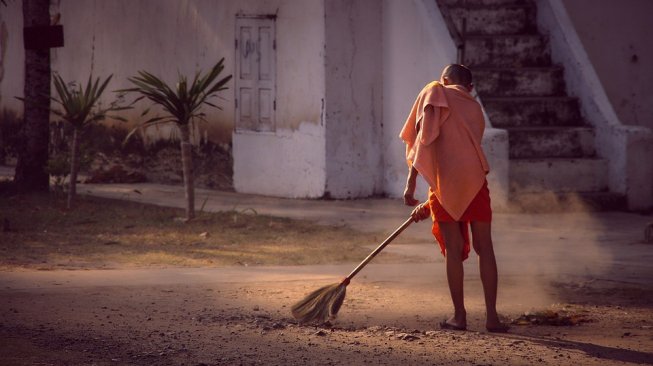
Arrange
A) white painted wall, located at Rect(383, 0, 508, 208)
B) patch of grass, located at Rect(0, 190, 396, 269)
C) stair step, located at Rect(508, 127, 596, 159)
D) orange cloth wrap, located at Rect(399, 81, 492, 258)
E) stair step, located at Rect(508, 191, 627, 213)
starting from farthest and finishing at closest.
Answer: white painted wall, located at Rect(383, 0, 508, 208) < stair step, located at Rect(508, 127, 596, 159) < stair step, located at Rect(508, 191, 627, 213) < patch of grass, located at Rect(0, 190, 396, 269) < orange cloth wrap, located at Rect(399, 81, 492, 258)

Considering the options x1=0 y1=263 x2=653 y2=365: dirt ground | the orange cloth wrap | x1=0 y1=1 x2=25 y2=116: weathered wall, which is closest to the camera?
x1=0 y1=263 x2=653 y2=365: dirt ground

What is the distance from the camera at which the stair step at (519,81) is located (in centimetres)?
1424

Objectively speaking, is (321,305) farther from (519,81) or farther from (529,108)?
(519,81)

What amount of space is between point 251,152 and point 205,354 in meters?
8.99

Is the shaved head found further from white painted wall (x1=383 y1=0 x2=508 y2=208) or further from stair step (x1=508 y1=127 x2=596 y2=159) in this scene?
stair step (x1=508 y1=127 x2=596 y2=159)

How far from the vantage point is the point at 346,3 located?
1444 cm

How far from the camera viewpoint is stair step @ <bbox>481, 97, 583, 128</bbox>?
14.0 m

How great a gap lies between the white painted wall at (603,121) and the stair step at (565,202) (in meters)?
0.18

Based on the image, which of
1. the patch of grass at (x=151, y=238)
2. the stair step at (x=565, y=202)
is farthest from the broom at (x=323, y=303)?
the stair step at (x=565, y=202)

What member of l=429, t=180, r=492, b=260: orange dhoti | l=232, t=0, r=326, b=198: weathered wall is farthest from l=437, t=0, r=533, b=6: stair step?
l=429, t=180, r=492, b=260: orange dhoti

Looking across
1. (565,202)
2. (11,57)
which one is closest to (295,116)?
(565,202)

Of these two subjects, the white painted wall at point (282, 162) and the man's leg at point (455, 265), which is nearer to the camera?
the man's leg at point (455, 265)

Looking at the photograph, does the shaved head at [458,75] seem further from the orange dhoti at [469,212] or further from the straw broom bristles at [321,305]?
the straw broom bristles at [321,305]

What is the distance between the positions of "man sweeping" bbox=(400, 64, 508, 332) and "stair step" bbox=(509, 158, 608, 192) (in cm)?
611
